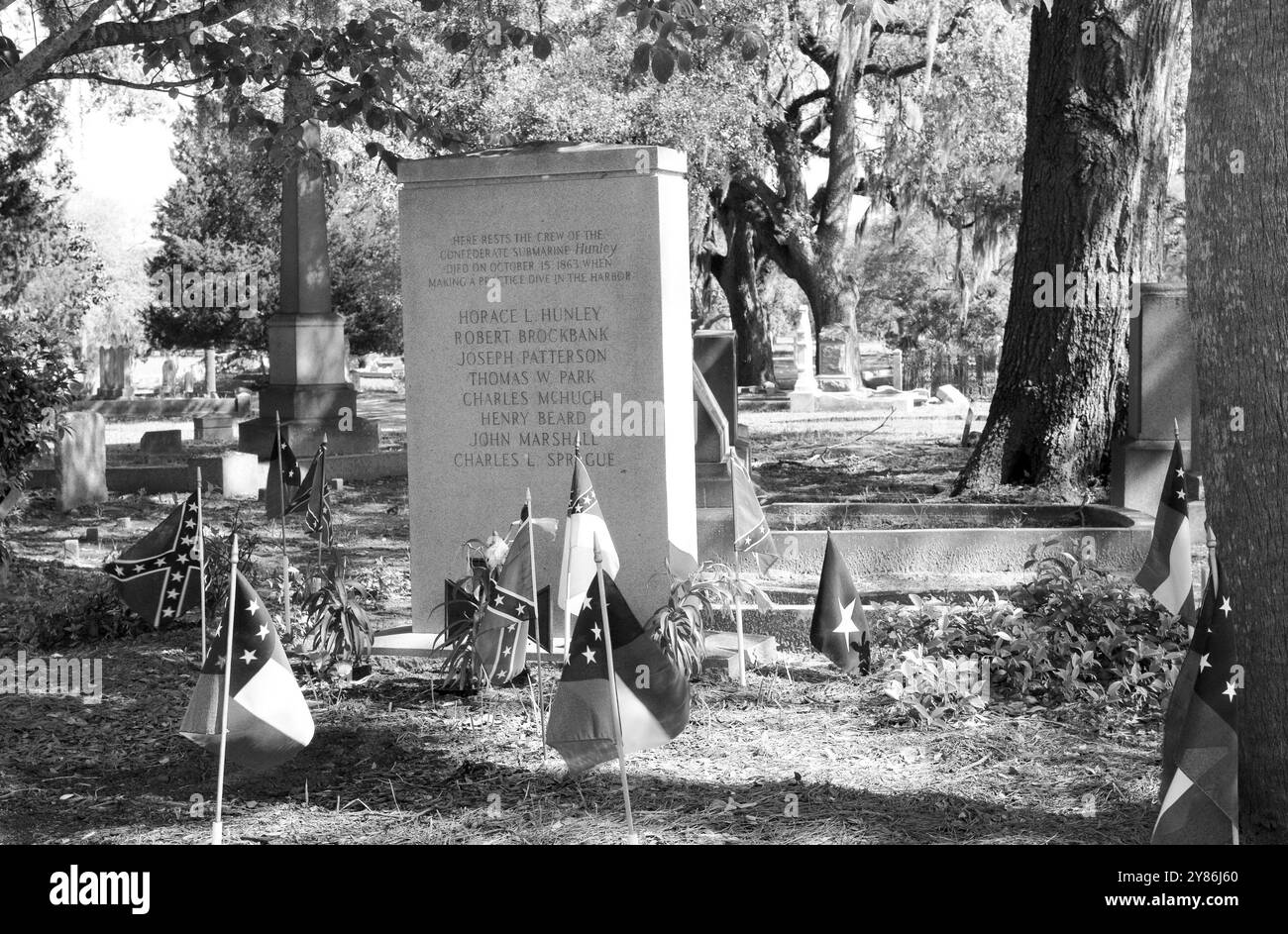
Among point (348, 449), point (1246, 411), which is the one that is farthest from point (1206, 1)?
point (348, 449)

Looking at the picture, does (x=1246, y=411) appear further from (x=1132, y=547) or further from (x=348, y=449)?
(x=348, y=449)

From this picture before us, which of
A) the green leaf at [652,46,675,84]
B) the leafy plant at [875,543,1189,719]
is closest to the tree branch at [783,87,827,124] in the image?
the green leaf at [652,46,675,84]

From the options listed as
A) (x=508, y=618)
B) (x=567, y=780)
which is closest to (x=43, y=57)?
(x=508, y=618)

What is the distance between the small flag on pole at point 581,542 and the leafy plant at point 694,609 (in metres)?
0.99

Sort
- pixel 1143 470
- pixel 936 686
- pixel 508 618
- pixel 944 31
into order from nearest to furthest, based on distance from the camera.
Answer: pixel 508 618 < pixel 936 686 < pixel 1143 470 < pixel 944 31

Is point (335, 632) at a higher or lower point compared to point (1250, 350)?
lower

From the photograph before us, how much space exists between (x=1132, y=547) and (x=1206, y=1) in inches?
186

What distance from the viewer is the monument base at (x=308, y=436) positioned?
16.7m

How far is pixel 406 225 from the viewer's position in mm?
7562

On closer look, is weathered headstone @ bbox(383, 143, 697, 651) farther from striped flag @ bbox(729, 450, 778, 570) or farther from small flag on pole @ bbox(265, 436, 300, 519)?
small flag on pole @ bbox(265, 436, 300, 519)

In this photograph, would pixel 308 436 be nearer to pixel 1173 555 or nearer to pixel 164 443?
pixel 164 443

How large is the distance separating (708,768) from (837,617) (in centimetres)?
123

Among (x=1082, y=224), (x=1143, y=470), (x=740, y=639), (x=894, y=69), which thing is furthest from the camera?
(x=894, y=69)

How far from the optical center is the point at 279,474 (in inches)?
350
